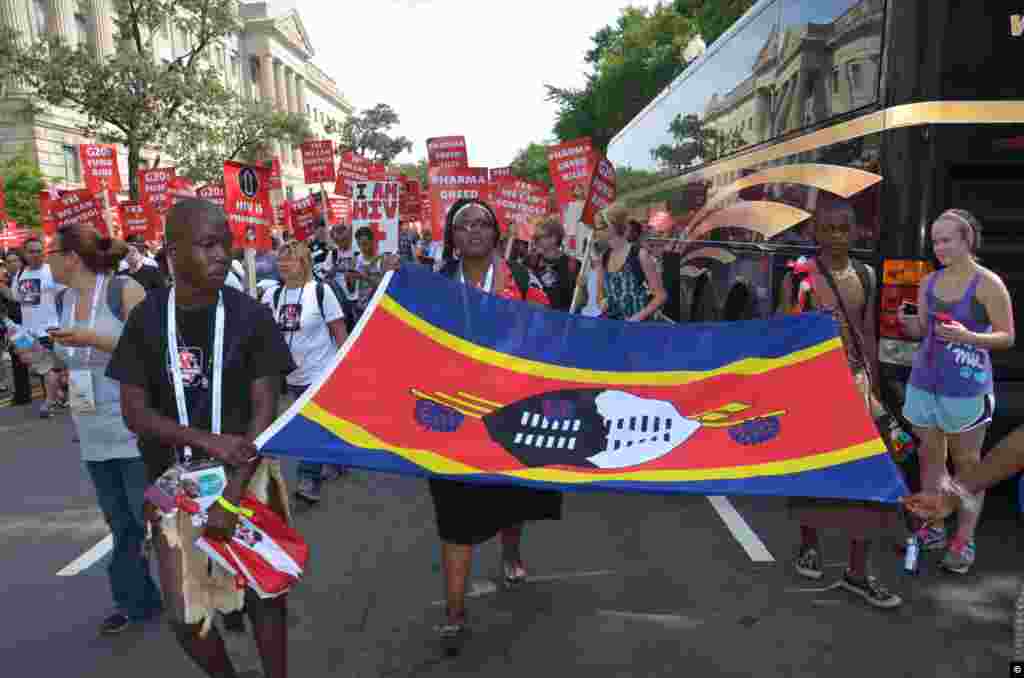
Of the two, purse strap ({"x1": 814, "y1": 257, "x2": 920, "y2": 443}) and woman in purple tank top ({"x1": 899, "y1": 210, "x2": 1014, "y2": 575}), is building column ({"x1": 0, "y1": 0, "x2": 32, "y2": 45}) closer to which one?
purse strap ({"x1": 814, "y1": 257, "x2": 920, "y2": 443})

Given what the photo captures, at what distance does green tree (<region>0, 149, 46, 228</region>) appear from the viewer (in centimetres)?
2678

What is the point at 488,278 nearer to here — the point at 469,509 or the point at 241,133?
the point at 469,509

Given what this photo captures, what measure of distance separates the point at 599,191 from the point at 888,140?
379 cm

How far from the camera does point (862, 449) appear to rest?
293cm

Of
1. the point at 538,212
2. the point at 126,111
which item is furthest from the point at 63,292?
the point at 126,111

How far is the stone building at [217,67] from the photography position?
32844 millimetres

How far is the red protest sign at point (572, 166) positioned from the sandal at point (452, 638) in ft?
31.0

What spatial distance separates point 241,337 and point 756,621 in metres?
2.84

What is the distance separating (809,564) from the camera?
4461 millimetres

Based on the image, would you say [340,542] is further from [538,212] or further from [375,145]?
[375,145]

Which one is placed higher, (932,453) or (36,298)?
(36,298)

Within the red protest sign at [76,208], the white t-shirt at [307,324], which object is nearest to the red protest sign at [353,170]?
the red protest sign at [76,208]

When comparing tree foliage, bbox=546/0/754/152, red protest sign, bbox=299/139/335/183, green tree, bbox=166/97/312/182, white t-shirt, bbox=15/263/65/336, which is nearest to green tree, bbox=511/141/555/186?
tree foliage, bbox=546/0/754/152

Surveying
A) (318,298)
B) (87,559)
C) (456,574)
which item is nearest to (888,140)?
(456,574)
